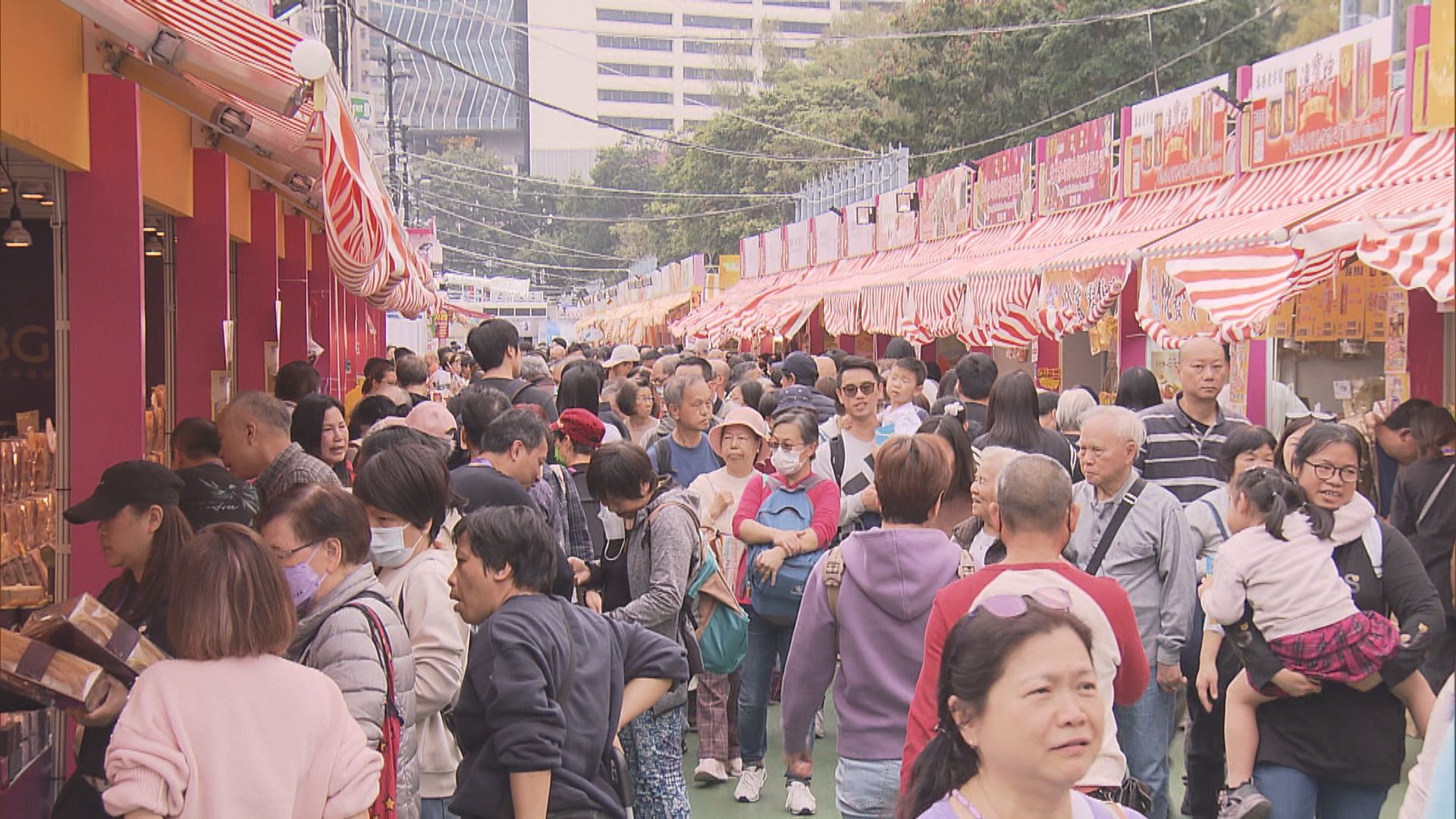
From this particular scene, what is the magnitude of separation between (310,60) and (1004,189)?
14986mm

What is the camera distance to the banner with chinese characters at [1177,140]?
12609mm

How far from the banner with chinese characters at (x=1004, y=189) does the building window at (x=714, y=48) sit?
7703cm

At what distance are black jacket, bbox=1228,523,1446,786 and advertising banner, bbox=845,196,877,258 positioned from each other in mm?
21222

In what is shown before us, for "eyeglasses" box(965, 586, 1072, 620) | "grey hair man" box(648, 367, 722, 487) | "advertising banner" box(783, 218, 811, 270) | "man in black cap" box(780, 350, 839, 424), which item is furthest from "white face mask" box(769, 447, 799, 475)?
"advertising banner" box(783, 218, 811, 270)

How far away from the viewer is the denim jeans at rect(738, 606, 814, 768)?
6781 mm

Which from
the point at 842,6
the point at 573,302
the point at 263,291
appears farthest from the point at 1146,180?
the point at 842,6

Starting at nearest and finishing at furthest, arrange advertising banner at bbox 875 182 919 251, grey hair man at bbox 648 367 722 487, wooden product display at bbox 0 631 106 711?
wooden product display at bbox 0 631 106 711
grey hair man at bbox 648 367 722 487
advertising banner at bbox 875 182 919 251

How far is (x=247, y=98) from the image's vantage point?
19.0ft

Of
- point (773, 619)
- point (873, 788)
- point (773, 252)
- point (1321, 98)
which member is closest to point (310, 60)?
point (873, 788)

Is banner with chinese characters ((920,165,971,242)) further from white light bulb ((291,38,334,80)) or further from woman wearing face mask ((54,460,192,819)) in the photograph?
woman wearing face mask ((54,460,192,819))

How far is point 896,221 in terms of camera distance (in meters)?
24.1

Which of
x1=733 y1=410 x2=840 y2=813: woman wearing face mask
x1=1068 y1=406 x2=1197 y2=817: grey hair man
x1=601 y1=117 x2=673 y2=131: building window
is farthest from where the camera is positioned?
x1=601 y1=117 x2=673 y2=131: building window

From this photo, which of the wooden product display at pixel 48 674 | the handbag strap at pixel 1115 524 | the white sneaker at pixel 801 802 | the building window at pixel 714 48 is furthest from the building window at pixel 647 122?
the wooden product display at pixel 48 674

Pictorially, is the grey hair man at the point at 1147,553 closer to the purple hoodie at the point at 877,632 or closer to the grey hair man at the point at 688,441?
the purple hoodie at the point at 877,632
